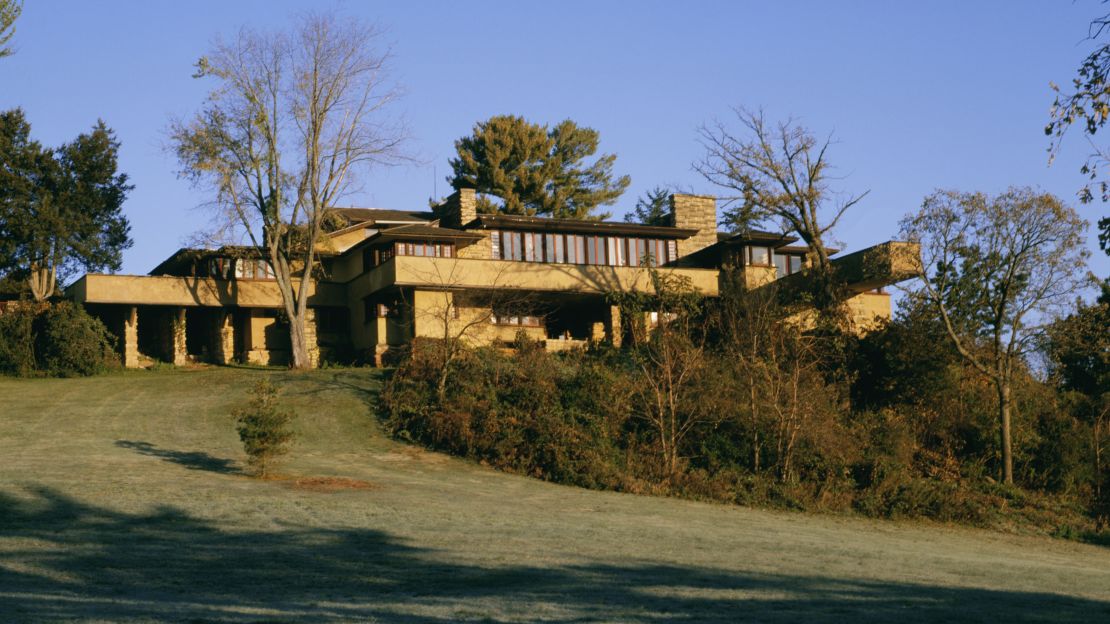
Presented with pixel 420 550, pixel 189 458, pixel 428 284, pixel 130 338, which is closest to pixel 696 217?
pixel 428 284

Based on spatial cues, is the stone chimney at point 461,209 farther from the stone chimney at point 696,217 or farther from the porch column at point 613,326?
the stone chimney at point 696,217

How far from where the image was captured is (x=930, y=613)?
1531 centimetres

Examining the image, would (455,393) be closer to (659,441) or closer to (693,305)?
(659,441)

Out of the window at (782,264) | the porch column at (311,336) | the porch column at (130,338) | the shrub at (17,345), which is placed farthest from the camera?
the window at (782,264)

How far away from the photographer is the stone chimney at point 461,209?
178ft

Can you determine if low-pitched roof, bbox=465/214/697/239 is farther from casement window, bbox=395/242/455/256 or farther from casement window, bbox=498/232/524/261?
casement window, bbox=395/242/455/256

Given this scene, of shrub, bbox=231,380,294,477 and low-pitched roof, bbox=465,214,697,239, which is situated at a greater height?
low-pitched roof, bbox=465,214,697,239

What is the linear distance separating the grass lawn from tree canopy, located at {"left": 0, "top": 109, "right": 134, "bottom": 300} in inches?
792

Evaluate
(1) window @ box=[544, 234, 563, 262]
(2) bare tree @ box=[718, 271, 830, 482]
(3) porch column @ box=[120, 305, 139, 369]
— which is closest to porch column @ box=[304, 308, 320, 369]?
(3) porch column @ box=[120, 305, 139, 369]

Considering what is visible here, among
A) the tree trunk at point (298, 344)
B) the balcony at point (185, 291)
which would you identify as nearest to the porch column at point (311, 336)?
the balcony at point (185, 291)

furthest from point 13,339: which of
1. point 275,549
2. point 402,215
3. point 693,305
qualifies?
point 275,549

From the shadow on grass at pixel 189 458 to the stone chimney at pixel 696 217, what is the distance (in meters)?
29.9

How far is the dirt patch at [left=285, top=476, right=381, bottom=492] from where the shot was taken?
2727 centimetres

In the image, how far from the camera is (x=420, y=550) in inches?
778
